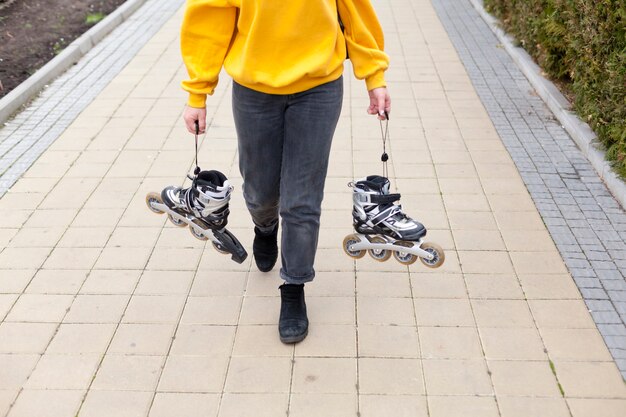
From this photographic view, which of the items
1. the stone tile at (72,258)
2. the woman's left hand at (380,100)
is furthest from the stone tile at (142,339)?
the woman's left hand at (380,100)

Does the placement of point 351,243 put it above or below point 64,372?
above

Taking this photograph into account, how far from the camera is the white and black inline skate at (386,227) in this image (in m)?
3.46

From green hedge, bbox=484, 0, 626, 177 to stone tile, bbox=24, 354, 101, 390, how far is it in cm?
353

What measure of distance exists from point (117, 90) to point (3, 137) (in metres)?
1.30

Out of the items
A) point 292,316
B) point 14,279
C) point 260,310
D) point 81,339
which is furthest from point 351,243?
point 14,279

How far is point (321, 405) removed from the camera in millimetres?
3107

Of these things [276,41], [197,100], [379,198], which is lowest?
[379,198]

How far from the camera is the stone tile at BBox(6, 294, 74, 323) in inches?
146

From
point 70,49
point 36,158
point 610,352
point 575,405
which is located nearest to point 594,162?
point 610,352

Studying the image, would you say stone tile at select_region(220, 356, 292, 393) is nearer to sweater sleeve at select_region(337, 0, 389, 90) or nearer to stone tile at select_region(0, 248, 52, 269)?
sweater sleeve at select_region(337, 0, 389, 90)

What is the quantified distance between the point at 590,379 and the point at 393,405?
0.88 m

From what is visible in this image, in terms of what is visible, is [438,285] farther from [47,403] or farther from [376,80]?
[47,403]

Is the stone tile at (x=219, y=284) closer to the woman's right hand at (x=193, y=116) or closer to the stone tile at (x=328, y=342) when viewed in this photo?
the stone tile at (x=328, y=342)

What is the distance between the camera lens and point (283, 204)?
10.8 ft
